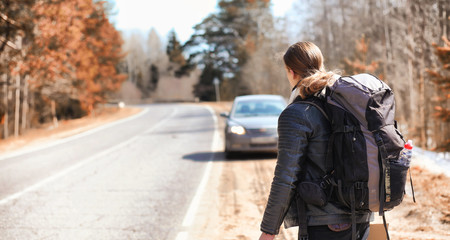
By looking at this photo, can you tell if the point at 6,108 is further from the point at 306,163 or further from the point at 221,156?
the point at 306,163

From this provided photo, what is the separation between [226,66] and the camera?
2515 inches

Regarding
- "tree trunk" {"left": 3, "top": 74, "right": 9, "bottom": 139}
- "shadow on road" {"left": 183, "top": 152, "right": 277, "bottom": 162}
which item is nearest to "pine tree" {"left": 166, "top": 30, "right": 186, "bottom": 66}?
"tree trunk" {"left": 3, "top": 74, "right": 9, "bottom": 139}

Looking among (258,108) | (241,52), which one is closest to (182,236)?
(258,108)

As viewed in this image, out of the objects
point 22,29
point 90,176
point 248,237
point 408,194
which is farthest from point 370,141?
point 22,29

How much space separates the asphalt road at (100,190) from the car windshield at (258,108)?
156cm

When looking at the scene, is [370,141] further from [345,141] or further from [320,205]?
[320,205]

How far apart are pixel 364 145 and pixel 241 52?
55781 millimetres

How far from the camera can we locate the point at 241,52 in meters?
57.3

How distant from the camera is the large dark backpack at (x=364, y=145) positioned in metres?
2.23

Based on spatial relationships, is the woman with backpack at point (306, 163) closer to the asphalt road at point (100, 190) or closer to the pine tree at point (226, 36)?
the asphalt road at point (100, 190)

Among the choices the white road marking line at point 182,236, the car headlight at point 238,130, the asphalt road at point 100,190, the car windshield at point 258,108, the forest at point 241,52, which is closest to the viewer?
the white road marking line at point 182,236

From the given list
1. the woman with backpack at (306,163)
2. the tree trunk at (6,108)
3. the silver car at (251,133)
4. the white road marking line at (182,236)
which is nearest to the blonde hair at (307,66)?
the woman with backpack at (306,163)

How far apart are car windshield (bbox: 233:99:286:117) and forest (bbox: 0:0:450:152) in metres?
4.03

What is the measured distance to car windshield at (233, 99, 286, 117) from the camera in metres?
12.9
